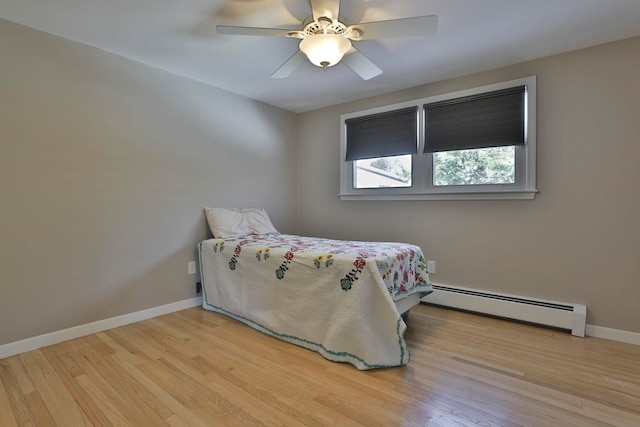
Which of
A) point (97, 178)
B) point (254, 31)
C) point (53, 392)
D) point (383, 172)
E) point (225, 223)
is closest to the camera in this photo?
point (53, 392)

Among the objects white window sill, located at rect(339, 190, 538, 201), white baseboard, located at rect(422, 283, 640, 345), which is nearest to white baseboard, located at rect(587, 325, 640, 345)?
white baseboard, located at rect(422, 283, 640, 345)

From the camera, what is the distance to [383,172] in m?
3.41

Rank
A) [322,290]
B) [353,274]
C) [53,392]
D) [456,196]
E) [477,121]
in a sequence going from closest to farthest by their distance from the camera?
[53,392], [353,274], [322,290], [477,121], [456,196]

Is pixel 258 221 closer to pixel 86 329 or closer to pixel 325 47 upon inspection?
pixel 86 329

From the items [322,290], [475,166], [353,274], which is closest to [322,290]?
[322,290]

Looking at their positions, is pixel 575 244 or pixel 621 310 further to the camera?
pixel 575 244

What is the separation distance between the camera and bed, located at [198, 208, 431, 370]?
6.00 ft

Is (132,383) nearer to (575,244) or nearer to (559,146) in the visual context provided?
(575,244)

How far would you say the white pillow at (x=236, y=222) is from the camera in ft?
9.68

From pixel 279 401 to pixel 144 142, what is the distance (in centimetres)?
231

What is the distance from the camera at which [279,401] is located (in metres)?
1.51

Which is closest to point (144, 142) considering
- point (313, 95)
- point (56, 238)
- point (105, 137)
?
point (105, 137)

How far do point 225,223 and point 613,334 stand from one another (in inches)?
128

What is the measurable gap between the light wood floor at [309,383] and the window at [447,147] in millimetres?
1287
